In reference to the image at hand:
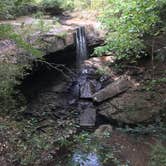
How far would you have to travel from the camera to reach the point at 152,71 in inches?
337

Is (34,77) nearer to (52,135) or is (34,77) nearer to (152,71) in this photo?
(152,71)

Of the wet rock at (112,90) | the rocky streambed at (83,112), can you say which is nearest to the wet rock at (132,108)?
the rocky streambed at (83,112)

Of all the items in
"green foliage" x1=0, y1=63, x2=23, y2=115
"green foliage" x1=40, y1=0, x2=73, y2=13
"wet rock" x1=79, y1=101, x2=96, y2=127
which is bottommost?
"wet rock" x1=79, y1=101, x2=96, y2=127

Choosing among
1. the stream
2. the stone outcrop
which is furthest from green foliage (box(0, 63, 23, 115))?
the stream

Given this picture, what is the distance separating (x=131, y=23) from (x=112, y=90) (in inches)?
88.2

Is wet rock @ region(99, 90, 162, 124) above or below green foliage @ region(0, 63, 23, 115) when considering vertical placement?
below

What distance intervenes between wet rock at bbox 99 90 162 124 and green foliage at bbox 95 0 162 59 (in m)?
1.10

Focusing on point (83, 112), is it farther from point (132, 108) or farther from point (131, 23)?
point (131, 23)

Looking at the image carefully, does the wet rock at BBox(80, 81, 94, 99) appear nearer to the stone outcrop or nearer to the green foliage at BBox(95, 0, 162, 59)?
the stone outcrop

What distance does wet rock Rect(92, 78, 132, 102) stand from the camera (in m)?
8.39

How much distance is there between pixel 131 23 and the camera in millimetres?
6773

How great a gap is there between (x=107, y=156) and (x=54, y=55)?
584cm

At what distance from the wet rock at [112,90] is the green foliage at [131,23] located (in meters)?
0.83

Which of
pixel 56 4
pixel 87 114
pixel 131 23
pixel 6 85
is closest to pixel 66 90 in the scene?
pixel 87 114
